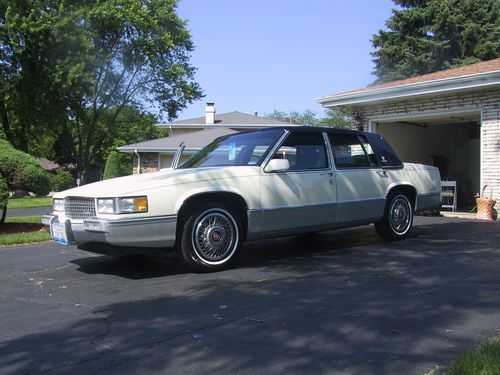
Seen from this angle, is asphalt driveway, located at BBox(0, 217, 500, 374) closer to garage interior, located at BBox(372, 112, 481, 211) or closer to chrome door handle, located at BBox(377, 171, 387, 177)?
chrome door handle, located at BBox(377, 171, 387, 177)

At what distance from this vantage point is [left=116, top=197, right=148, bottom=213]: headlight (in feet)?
17.7

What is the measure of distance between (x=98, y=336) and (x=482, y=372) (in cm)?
258

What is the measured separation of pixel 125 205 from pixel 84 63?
86.9ft

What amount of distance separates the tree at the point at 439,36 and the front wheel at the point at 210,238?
24.9 metres

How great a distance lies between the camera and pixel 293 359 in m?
3.29

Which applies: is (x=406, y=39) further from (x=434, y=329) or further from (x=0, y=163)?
(x=434, y=329)

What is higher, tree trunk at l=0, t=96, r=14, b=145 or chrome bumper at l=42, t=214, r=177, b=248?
tree trunk at l=0, t=96, r=14, b=145

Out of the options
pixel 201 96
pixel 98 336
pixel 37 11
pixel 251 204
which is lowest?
pixel 98 336

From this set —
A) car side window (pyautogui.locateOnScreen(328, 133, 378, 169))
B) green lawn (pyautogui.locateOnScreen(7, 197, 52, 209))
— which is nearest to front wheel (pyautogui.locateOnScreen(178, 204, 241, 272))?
car side window (pyautogui.locateOnScreen(328, 133, 378, 169))

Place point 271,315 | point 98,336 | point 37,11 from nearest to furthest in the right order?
point 98,336
point 271,315
point 37,11

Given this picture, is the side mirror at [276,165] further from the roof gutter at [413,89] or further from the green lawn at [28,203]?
the green lawn at [28,203]

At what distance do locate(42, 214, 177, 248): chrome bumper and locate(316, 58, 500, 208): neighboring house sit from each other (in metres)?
8.73

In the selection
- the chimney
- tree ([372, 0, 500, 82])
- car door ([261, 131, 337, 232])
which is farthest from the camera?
the chimney

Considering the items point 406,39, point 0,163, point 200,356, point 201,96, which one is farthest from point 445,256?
point 201,96
